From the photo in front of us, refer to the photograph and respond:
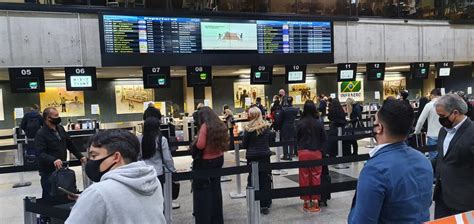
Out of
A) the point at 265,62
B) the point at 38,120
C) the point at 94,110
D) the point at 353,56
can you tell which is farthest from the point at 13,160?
the point at 353,56

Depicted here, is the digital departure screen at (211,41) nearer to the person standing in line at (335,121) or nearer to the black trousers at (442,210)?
the person standing in line at (335,121)

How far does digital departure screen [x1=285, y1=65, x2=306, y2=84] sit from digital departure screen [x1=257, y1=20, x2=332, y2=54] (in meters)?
0.43

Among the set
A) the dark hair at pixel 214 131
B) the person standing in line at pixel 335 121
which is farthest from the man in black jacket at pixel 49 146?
the person standing in line at pixel 335 121

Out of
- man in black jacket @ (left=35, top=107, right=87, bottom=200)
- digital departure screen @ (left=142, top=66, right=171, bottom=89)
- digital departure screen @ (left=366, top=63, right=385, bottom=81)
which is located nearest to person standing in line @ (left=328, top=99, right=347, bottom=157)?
digital departure screen @ (left=366, top=63, right=385, bottom=81)

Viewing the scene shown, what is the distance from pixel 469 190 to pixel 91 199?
274 cm

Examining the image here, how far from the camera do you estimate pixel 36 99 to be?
14.6 metres

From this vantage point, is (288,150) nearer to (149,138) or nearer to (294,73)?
(294,73)

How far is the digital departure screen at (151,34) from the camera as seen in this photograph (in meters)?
8.95

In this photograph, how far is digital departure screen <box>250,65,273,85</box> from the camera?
10547 mm

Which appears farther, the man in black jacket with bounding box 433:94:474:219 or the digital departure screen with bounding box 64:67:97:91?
the digital departure screen with bounding box 64:67:97:91

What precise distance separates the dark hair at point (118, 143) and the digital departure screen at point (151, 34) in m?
7.59

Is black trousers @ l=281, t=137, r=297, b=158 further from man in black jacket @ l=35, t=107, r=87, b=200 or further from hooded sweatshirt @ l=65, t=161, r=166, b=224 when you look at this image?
hooded sweatshirt @ l=65, t=161, r=166, b=224

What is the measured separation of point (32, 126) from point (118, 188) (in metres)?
9.54

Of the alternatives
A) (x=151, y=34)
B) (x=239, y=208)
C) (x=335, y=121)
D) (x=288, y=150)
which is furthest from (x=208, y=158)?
(x=151, y=34)
